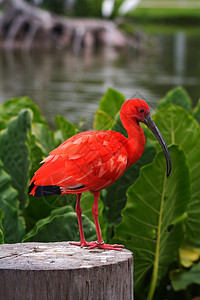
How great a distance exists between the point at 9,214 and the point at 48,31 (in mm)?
22464

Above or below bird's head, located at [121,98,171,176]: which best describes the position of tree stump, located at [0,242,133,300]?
below

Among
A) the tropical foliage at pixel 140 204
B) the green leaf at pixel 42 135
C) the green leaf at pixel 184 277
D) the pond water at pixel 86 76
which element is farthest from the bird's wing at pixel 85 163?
the pond water at pixel 86 76

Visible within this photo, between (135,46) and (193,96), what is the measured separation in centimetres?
1252

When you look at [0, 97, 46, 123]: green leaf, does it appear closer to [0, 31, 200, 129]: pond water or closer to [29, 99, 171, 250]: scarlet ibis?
[29, 99, 171, 250]: scarlet ibis

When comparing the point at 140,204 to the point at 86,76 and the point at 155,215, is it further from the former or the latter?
the point at 86,76

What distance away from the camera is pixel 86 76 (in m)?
15.6

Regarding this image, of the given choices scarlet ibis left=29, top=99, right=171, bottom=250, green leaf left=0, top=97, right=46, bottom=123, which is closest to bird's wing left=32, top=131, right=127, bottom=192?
scarlet ibis left=29, top=99, right=171, bottom=250

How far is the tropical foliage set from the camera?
8.03ft

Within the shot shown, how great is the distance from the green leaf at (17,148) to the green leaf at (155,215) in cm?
63

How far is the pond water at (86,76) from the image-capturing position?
10.9 meters

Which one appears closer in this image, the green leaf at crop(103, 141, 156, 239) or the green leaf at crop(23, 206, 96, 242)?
the green leaf at crop(23, 206, 96, 242)

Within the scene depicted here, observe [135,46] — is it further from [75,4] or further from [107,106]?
[107,106]

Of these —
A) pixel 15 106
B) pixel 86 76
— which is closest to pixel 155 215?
pixel 15 106

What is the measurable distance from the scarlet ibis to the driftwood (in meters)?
22.8
